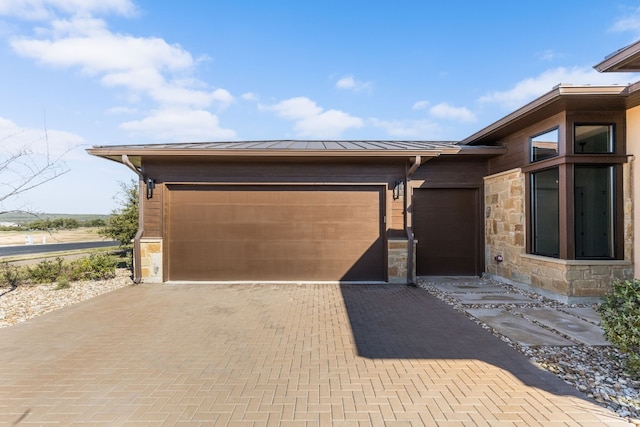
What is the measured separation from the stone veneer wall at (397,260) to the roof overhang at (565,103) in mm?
3294

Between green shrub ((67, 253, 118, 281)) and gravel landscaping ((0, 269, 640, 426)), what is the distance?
1404 mm

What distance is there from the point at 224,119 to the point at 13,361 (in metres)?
11.6

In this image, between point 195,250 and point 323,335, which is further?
point 195,250

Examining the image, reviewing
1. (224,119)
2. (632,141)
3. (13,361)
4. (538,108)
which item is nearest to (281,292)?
(13,361)

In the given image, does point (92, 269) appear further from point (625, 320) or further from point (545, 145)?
point (545, 145)

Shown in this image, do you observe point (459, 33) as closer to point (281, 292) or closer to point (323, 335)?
point (281, 292)

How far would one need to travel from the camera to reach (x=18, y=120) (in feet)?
19.2

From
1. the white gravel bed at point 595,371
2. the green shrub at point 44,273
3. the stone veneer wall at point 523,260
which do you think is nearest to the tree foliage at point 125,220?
the green shrub at point 44,273

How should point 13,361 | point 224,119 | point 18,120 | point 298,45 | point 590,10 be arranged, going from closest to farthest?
point 13,361 < point 18,120 < point 590,10 < point 298,45 < point 224,119

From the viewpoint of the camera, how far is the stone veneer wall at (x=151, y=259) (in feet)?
24.3

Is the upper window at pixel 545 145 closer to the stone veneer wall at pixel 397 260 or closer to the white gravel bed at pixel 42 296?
the stone veneer wall at pixel 397 260

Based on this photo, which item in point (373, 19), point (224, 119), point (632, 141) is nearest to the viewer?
point (632, 141)

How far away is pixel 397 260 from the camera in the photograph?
7.45m

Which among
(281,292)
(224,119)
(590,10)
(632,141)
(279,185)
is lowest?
(281,292)
